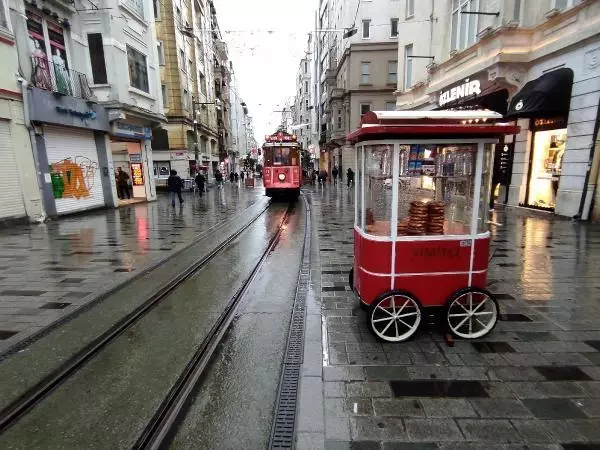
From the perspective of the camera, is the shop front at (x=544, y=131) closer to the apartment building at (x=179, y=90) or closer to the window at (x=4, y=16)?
the window at (x=4, y=16)

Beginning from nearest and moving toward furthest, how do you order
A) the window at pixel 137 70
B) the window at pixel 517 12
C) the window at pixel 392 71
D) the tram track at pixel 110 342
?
the tram track at pixel 110 342
the window at pixel 517 12
the window at pixel 137 70
the window at pixel 392 71

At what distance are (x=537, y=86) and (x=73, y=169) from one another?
18.2 m

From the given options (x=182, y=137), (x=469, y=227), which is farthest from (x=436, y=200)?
(x=182, y=137)

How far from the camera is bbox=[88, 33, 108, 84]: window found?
16953mm

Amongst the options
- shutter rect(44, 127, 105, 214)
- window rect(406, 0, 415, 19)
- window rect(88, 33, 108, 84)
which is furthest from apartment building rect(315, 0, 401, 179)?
shutter rect(44, 127, 105, 214)

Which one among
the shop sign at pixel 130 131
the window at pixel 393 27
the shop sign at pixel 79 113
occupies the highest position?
the window at pixel 393 27

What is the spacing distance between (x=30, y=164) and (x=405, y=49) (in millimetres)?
21128

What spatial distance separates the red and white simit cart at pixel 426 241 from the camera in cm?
401

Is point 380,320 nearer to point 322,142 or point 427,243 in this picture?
point 427,243

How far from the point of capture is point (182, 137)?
30000mm

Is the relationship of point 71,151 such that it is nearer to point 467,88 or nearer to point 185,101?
point 185,101

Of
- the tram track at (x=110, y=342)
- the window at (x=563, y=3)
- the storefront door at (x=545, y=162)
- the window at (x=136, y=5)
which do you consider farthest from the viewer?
the window at (x=136, y=5)

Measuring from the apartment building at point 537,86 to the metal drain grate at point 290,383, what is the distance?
10635 millimetres

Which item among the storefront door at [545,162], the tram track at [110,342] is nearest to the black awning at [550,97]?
the storefront door at [545,162]
